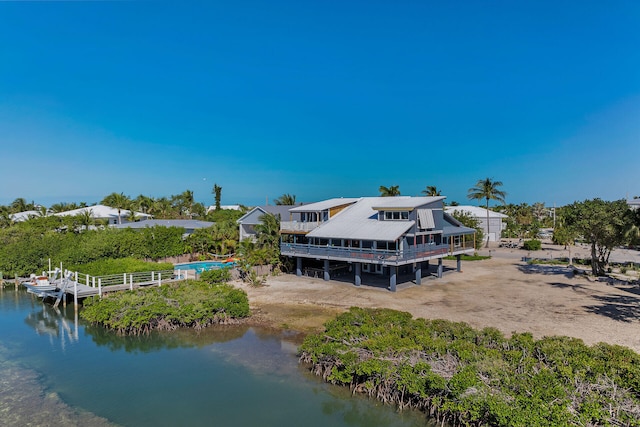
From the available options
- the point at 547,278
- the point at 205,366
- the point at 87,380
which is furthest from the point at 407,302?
the point at 87,380

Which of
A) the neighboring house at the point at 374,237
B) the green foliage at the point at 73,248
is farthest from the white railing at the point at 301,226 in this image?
the green foliage at the point at 73,248

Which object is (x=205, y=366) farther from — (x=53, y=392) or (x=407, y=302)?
(x=407, y=302)

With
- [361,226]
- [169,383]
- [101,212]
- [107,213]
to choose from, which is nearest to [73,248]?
[169,383]

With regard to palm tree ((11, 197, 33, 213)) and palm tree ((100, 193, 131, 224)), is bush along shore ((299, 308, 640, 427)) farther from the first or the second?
palm tree ((11, 197, 33, 213))

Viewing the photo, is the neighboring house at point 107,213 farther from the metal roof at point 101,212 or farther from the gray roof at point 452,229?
the gray roof at point 452,229

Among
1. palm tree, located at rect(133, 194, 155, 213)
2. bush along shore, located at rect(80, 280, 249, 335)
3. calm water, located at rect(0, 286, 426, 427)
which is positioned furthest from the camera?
palm tree, located at rect(133, 194, 155, 213)

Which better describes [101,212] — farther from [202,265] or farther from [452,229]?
[452,229]

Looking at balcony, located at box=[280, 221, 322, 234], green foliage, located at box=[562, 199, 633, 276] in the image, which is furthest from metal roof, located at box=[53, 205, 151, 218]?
green foliage, located at box=[562, 199, 633, 276]

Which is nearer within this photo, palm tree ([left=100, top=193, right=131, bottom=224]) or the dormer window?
the dormer window
